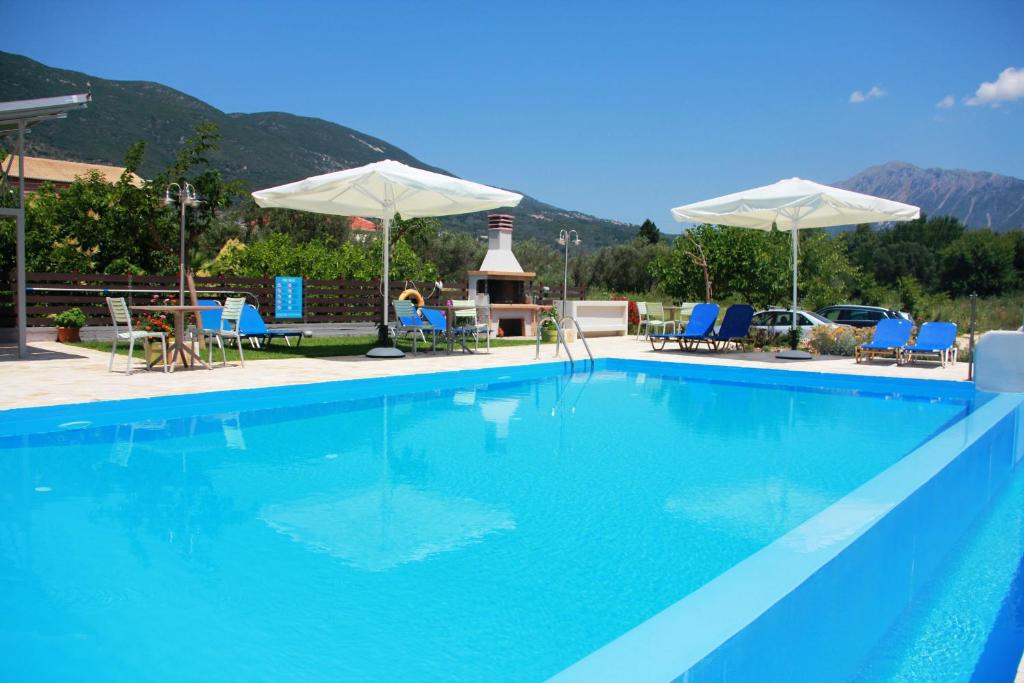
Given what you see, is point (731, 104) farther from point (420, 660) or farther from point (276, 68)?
point (420, 660)

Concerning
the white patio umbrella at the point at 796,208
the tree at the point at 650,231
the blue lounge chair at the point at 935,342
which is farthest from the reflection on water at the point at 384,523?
the tree at the point at 650,231

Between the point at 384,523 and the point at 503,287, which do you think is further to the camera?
the point at 503,287

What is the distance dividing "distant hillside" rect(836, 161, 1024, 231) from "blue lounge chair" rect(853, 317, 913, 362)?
9939cm

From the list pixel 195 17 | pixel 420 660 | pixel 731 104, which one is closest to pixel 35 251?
pixel 420 660

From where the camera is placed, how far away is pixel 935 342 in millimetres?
10930

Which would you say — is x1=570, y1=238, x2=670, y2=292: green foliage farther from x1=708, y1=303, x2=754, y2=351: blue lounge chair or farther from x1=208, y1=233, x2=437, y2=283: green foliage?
x1=708, y1=303, x2=754, y2=351: blue lounge chair

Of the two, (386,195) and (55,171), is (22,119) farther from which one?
(55,171)

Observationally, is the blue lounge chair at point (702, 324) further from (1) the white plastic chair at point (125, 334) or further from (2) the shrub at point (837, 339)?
(1) the white plastic chair at point (125, 334)

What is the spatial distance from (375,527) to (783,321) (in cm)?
1211

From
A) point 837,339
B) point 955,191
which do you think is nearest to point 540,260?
point 837,339

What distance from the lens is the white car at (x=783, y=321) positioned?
13.8m

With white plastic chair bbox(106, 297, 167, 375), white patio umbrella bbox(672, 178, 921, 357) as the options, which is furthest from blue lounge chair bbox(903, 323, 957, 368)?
white plastic chair bbox(106, 297, 167, 375)

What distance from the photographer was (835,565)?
7.48 feet

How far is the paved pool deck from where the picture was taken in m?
7.02
